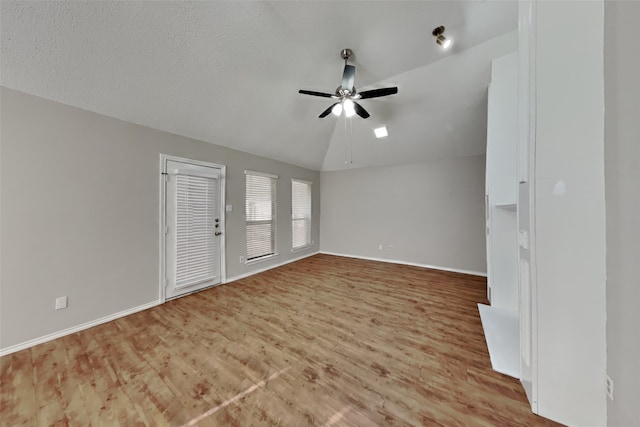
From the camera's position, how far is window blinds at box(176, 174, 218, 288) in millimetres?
3111

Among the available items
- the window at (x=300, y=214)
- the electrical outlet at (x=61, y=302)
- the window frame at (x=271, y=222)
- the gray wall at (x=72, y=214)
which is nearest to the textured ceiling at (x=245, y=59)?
the gray wall at (x=72, y=214)

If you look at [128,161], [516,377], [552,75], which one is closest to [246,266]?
[128,161]

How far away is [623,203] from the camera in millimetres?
1000

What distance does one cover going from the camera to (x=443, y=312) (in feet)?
8.53

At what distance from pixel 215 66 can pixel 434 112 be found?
349cm

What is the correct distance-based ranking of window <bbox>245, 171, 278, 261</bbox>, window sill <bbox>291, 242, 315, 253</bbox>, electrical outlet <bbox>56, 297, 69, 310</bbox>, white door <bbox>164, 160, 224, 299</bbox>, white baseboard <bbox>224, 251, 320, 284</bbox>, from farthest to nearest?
window sill <bbox>291, 242, 315, 253</bbox> → window <bbox>245, 171, 278, 261</bbox> → white baseboard <bbox>224, 251, 320, 284</bbox> → white door <bbox>164, 160, 224, 299</bbox> → electrical outlet <bbox>56, 297, 69, 310</bbox>

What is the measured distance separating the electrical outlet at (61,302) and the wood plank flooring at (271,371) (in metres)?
0.32

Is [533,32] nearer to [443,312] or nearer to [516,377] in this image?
[516,377]

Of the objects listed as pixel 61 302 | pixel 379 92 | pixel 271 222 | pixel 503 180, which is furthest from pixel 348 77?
pixel 61 302

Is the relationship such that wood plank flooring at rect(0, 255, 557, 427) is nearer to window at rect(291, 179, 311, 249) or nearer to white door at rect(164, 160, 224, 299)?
white door at rect(164, 160, 224, 299)

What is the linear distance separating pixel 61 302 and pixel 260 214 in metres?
2.86

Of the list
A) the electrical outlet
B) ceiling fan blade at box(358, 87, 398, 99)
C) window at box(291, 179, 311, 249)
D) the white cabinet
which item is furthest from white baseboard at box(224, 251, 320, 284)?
the white cabinet

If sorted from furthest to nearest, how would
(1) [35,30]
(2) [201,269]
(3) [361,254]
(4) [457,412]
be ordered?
(3) [361,254]
(2) [201,269]
(1) [35,30]
(4) [457,412]

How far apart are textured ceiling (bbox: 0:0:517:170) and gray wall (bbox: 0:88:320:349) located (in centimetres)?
27
